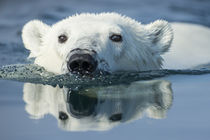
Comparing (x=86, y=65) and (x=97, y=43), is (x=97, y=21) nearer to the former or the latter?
(x=97, y=43)

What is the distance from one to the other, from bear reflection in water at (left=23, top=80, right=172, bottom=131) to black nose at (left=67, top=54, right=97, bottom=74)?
27 cm

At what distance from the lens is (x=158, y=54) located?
766 cm

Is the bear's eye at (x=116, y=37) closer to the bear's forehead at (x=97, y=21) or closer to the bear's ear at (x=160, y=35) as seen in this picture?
the bear's forehead at (x=97, y=21)

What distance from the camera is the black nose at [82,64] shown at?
5809 mm

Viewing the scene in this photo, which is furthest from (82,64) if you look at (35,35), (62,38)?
(35,35)

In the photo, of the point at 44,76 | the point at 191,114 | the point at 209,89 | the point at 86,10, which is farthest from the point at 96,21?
the point at 86,10

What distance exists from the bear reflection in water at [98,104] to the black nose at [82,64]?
269mm

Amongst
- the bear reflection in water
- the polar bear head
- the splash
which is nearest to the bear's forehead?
the polar bear head

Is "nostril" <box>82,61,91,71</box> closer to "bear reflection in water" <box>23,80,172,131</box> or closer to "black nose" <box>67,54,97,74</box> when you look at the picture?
"black nose" <box>67,54,97,74</box>

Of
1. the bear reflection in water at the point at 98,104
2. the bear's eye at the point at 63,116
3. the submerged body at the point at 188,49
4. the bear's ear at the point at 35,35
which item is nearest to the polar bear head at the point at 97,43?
the bear's ear at the point at 35,35

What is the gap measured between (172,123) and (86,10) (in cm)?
1129

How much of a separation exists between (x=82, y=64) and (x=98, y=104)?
2.04 feet

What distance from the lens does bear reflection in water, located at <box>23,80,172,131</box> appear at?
479 centimetres

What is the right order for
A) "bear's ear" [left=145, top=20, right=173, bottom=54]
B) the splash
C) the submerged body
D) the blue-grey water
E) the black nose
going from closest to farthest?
the blue-grey water < the black nose < the splash < "bear's ear" [left=145, top=20, right=173, bottom=54] < the submerged body
